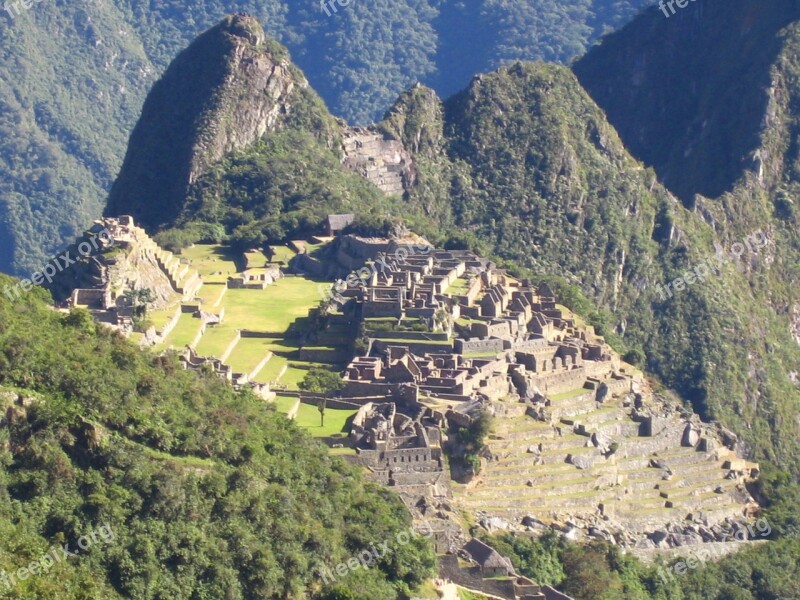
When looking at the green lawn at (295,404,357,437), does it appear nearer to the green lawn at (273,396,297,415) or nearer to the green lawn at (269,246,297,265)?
the green lawn at (273,396,297,415)

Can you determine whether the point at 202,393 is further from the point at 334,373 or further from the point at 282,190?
the point at 282,190

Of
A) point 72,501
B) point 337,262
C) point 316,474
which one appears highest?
point 337,262

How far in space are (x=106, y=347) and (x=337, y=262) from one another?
3588 cm

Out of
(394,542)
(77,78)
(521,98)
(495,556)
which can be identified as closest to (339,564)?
(394,542)

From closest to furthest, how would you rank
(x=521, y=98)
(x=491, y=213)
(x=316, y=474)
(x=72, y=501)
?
(x=72, y=501), (x=316, y=474), (x=491, y=213), (x=521, y=98)

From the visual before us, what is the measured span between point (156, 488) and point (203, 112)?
73514 mm

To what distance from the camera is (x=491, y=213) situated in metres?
122

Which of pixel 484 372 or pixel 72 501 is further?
pixel 484 372

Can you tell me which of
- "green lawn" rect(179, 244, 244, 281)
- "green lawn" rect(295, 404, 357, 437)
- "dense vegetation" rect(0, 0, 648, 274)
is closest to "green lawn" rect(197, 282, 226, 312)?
"green lawn" rect(179, 244, 244, 281)

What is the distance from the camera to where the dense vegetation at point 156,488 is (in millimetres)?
45438

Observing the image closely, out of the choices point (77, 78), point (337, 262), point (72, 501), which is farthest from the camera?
point (77, 78)

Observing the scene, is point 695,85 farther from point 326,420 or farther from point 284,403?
point 326,420

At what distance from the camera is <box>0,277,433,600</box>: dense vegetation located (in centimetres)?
4544

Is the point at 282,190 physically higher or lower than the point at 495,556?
higher
